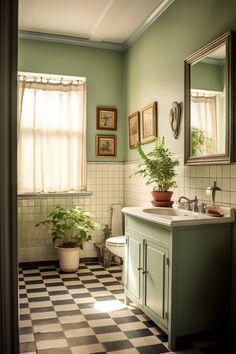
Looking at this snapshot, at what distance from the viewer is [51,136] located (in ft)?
15.1

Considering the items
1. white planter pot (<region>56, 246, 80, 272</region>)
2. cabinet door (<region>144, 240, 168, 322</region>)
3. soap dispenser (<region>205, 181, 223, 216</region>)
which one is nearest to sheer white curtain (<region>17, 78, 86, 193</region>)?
white planter pot (<region>56, 246, 80, 272</region>)

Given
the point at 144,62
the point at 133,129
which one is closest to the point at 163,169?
the point at 133,129

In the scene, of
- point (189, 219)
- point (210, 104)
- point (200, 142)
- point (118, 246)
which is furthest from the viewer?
point (118, 246)

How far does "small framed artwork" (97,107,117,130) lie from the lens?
4848 millimetres

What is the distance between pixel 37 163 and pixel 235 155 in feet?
9.08

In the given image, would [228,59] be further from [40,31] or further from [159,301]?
[40,31]

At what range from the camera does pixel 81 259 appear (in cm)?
482

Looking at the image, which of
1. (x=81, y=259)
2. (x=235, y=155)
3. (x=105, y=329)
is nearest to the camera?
(x=235, y=155)

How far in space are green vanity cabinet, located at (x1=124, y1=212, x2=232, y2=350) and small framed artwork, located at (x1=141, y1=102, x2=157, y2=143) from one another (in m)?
1.50

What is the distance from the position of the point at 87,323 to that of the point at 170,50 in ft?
8.91

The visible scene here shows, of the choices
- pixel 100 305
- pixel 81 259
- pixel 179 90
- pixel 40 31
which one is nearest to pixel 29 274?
pixel 81 259

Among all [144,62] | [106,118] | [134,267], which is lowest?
[134,267]

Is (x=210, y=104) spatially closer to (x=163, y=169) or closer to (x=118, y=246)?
(x=163, y=169)

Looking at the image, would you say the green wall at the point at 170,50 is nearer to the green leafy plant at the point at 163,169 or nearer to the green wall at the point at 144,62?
the green wall at the point at 144,62
